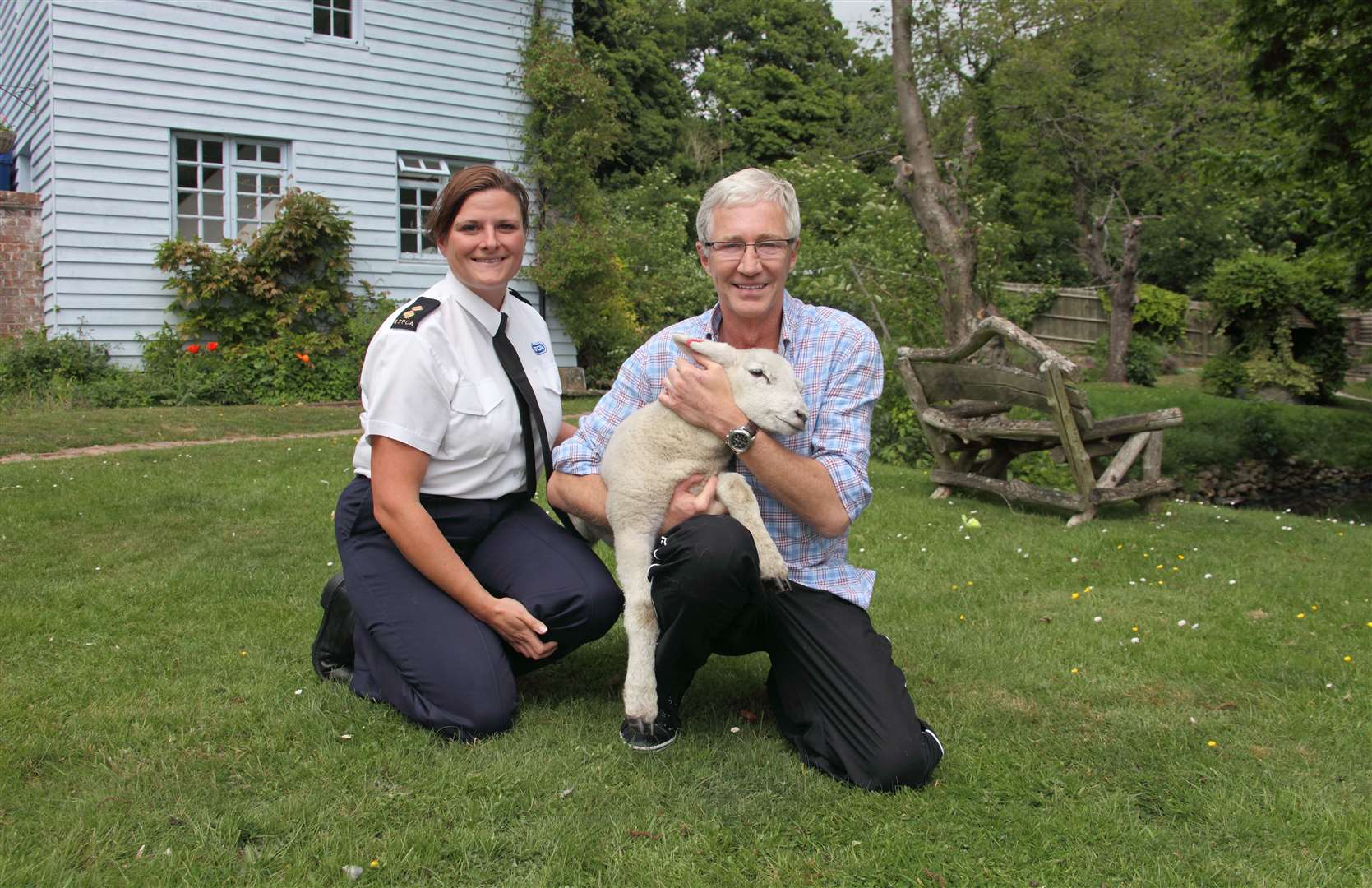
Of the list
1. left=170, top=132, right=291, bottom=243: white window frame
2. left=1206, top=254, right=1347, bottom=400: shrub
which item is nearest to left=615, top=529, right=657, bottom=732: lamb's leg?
left=170, top=132, right=291, bottom=243: white window frame

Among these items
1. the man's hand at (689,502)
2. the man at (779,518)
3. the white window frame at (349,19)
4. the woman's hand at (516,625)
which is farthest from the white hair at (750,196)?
the white window frame at (349,19)

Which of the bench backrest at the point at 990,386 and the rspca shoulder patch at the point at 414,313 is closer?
the rspca shoulder patch at the point at 414,313

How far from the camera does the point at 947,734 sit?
3.35 m

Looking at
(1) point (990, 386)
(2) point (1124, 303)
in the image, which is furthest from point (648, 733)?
(2) point (1124, 303)

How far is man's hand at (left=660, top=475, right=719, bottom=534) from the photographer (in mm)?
3061

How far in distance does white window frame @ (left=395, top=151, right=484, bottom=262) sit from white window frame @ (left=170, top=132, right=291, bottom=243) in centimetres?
151

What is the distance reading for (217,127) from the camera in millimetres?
12062

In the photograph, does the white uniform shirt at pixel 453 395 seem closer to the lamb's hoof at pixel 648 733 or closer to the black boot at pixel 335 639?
the black boot at pixel 335 639

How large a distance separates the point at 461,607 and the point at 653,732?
800 millimetres

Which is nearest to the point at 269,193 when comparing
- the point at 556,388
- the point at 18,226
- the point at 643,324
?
the point at 18,226

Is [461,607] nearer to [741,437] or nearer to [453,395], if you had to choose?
[453,395]

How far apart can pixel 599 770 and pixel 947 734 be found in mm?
1203

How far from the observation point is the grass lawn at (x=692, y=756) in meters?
2.53

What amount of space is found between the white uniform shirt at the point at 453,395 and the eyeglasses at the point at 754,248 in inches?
36.3
